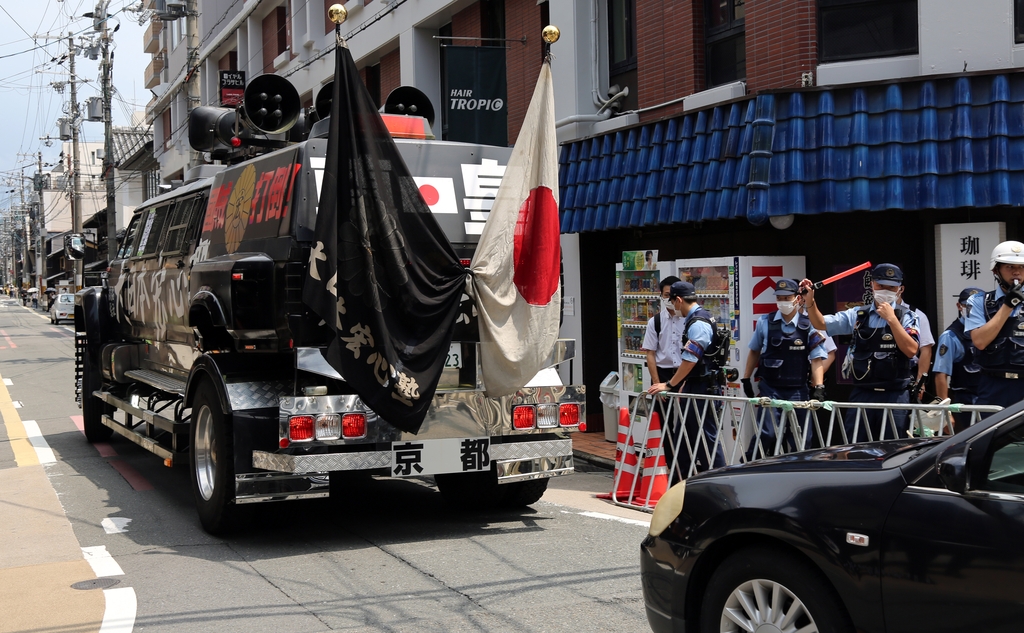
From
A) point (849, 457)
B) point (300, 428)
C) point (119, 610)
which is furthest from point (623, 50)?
point (849, 457)

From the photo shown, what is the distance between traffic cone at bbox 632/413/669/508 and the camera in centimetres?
857

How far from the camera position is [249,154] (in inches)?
332

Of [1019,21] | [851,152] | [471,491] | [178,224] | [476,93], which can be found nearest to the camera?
[471,491]

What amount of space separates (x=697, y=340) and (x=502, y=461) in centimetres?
227

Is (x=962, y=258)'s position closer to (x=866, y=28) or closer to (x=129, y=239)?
(x=866, y=28)

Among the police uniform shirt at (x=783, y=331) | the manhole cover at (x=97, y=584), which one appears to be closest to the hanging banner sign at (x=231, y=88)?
the police uniform shirt at (x=783, y=331)

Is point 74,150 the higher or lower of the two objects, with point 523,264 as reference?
higher

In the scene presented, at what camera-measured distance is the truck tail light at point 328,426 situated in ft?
21.7

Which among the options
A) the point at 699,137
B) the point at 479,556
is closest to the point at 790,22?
the point at 699,137

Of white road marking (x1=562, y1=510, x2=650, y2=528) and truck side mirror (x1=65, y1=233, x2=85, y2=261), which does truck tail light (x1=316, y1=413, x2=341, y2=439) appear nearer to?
white road marking (x1=562, y1=510, x2=650, y2=528)

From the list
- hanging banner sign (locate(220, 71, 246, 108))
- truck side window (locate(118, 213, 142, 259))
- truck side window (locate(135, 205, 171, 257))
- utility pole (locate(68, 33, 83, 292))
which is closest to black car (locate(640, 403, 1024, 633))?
truck side window (locate(135, 205, 171, 257))

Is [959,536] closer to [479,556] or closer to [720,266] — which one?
[479,556]

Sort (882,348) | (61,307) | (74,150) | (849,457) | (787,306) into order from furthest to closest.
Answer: (61,307), (74,150), (787,306), (882,348), (849,457)

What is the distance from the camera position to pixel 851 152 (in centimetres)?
944
